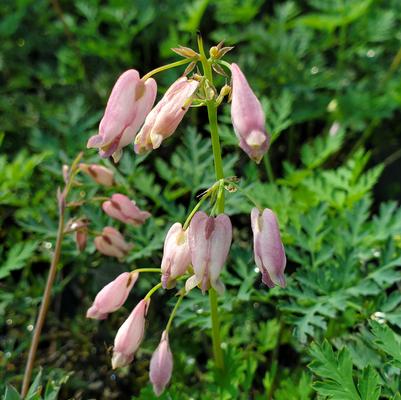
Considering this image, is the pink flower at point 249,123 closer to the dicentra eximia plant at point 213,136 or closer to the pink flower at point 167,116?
the dicentra eximia plant at point 213,136

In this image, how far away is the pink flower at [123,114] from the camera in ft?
4.31

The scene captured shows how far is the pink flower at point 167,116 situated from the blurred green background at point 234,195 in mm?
604

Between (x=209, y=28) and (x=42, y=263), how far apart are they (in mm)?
1607

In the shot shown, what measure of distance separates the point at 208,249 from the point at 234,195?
25.4 inches

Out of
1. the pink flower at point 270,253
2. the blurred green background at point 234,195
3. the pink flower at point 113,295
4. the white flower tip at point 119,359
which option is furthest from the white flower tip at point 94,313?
the pink flower at point 270,253

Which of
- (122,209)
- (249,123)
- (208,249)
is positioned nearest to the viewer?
(249,123)

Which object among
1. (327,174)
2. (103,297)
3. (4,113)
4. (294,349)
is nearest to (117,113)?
(103,297)

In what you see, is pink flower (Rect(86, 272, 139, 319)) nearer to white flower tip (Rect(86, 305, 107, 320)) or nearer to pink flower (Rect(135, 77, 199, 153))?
white flower tip (Rect(86, 305, 107, 320))

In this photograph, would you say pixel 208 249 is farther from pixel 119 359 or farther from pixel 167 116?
pixel 119 359

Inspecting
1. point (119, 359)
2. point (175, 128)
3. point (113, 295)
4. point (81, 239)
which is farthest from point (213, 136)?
point (81, 239)

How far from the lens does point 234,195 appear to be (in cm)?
192

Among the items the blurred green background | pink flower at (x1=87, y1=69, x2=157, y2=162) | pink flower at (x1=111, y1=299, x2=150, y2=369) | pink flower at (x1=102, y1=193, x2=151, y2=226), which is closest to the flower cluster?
pink flower at (x1=87, y1=69, x2=157, y2=162)

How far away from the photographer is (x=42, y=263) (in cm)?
274

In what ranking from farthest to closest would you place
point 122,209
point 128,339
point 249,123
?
point 122,209 < point 128,339 < point 249,123
